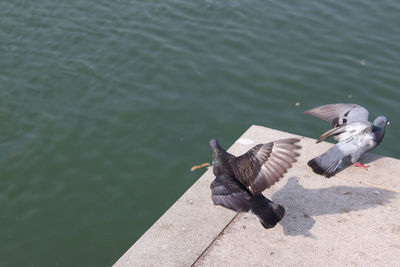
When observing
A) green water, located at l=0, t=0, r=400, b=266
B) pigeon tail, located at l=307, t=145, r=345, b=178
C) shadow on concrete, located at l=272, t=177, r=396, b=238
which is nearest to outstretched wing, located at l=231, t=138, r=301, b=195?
shadow on concrete, located at l=272, t=177, r=396, b=238

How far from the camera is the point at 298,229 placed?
17.0 ft

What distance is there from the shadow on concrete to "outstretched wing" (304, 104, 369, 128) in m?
1.18

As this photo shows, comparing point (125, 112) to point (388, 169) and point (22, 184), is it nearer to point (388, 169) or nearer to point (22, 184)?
point (22, 184)

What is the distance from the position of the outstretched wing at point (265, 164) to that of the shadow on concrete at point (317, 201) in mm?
797

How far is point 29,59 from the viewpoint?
1109 cm

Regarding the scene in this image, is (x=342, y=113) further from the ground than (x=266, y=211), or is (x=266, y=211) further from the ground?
(x=342, y=113)

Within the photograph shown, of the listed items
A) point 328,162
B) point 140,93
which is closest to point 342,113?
point 328,162

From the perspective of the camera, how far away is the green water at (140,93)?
7246 millimetres

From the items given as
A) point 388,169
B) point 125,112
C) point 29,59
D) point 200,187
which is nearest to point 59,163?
point 125,112

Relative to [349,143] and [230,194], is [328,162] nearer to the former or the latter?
[349,143]

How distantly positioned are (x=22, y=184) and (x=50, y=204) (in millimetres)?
779

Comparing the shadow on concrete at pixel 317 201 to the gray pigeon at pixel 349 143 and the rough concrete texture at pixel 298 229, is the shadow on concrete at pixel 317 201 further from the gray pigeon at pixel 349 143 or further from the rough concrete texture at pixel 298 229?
the gray pigeon at pixel 349 143

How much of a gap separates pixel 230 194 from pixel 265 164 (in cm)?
51

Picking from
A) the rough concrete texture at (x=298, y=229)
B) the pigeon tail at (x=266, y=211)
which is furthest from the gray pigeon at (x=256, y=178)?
the rough concrete texture at (x=298, y=229)
